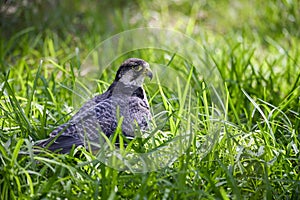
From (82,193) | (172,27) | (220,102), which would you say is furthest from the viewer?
(172,27)

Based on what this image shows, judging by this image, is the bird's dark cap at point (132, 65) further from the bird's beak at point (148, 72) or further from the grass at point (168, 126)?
the grass at point (168, 126)

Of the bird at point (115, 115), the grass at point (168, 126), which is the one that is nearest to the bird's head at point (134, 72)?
the bird at point (115, 115)

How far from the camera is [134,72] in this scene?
2967 mm

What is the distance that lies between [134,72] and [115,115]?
0.22 metres

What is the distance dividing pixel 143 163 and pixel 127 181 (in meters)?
0.11

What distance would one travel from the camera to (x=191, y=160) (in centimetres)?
294

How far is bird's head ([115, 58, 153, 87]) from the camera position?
297 cm

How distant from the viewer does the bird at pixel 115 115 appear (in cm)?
294

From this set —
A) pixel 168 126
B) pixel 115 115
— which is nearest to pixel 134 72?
pixel 115 115

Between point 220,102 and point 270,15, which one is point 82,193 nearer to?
point 220,102

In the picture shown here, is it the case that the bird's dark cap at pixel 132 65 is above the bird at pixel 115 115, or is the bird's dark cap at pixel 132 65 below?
above

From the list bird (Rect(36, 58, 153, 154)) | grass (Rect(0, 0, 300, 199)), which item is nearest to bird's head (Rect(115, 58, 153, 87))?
bird (Rect(36, 58, 153, 154))

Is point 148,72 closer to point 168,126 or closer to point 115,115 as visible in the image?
point 115,115

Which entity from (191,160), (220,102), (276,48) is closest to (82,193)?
(191,160)
